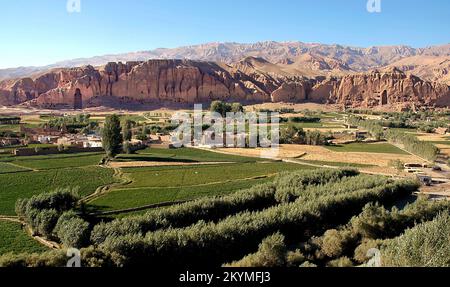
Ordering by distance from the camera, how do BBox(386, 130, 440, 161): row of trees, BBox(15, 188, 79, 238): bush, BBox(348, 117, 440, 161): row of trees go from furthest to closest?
1. BBox(348, 117, 440, 161): row of trees
2. BBox(386, 130, 440, 161): row of trees
3. BBox(15, 188, 79, 238): bush

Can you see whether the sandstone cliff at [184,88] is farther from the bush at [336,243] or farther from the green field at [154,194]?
the bush at [336,243]

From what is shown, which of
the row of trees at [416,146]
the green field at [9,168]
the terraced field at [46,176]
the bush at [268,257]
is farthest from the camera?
the row of trees at [416,146]

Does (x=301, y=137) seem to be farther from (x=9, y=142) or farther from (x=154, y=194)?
(x=9, y=142)

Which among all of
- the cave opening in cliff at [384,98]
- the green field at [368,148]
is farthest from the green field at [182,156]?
the cave opening in cliff at [384,98]

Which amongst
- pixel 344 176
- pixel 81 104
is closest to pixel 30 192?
pixel 344 176

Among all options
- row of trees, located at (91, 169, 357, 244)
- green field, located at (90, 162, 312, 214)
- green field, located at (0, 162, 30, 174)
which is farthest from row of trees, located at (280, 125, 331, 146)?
green field, located at (0, 162, 30, 174)

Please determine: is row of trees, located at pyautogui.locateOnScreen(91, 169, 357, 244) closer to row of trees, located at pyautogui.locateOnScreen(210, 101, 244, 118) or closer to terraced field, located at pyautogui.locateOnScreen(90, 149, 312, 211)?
terraced field, located at pyautogui.locateOnScreen(90, 149, 312, 211)
